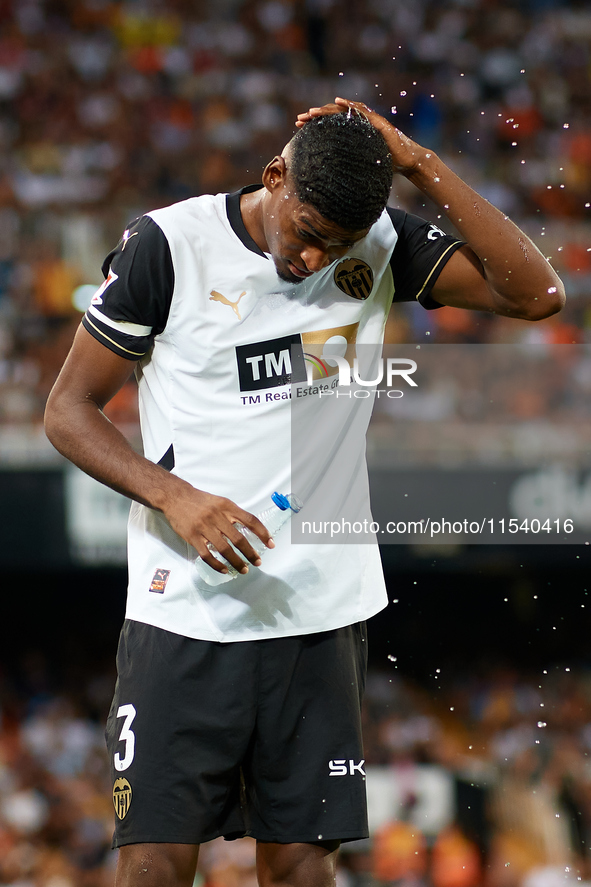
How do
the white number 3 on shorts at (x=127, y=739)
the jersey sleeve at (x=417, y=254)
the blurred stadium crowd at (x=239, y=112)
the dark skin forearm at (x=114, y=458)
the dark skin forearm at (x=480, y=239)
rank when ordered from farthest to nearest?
the blurred stadium crowd at (x=239, y=112) < the jersey sleeve at (x=417, y=254) < the dark skin forearm at (x=480, y=239) < the white number 3 on shorts at (x=127, y=739) < the dark skin forearm at (x=114, y=458)

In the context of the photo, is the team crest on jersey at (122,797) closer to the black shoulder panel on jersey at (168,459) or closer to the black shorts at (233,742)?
the black shorts at (233,742)

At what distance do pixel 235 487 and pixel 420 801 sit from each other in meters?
3.98

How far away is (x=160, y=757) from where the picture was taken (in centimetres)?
187

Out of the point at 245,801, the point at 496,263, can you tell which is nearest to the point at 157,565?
the point at 245,801

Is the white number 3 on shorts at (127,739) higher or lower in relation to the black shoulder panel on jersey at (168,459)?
lower

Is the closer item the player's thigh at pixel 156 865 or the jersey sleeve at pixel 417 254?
the player's thigh at pixel 156 865

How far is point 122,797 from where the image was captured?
6.22 feet

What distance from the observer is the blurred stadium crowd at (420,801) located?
5.11m

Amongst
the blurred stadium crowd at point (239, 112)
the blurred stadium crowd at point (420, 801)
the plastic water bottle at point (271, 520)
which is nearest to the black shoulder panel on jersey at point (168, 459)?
the plastic water bottle at point (271, 520)

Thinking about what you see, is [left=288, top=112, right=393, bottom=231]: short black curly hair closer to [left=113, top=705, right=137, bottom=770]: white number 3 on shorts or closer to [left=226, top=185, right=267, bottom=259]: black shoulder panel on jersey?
[left=226, top=185, right=267, bottom=259]: black shoulder panel on jersey

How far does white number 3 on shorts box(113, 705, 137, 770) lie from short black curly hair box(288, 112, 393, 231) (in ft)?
3.44

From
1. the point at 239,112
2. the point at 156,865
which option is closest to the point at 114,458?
the point at 156,865

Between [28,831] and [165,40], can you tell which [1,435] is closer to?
[28,831]

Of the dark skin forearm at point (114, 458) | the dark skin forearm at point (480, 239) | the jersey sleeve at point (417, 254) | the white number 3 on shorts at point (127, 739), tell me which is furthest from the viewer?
the jersey sleeve at point (417, 254)
